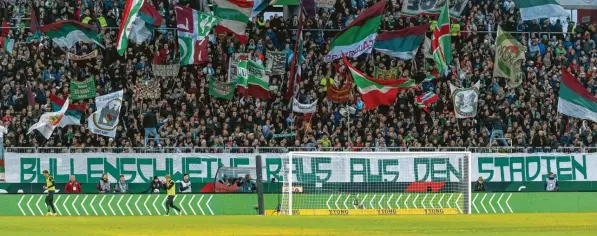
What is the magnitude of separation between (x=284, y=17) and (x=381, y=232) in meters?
27.0

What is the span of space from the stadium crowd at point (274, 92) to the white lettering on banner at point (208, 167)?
1.01 metres

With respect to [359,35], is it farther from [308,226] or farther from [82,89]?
[308,226]

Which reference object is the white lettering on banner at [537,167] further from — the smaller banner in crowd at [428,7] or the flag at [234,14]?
the flag at [234,14]

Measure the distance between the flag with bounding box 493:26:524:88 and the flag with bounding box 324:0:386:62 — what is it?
4.50 metres

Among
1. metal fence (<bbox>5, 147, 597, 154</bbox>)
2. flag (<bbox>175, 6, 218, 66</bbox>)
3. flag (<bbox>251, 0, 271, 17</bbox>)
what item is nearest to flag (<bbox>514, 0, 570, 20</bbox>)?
metal fence (<bbox>5, 147, 597, 154</bbox>)

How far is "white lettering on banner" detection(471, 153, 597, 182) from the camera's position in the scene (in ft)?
153

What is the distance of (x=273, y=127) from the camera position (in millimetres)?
47438

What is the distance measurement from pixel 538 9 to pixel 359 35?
7.16 metres

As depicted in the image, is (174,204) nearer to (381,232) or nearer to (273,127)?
(273,127)

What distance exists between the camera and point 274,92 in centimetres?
4962

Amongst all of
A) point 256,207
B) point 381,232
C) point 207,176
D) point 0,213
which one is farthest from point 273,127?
point 381,232

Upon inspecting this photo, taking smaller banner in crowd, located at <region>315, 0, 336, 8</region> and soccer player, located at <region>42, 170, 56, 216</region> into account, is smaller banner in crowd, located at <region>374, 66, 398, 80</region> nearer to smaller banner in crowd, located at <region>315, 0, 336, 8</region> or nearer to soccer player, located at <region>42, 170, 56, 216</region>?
smaller banner in crowd, located at <region>315, 0, 336, 8</region>

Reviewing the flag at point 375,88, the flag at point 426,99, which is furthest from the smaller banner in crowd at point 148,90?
the flag at point 426,99

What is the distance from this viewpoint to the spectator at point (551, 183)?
46406 mm
